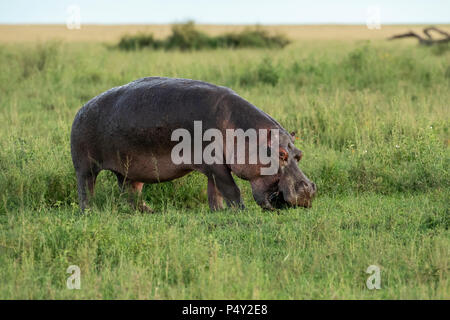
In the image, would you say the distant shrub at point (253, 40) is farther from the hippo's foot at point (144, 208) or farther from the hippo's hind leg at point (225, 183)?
the hippo's hind leg at point (225, 183)

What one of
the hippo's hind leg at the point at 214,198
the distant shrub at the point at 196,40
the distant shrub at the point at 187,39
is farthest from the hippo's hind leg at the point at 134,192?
the distant shrub at the point at 187,39

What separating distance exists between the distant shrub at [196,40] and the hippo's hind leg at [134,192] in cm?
1989

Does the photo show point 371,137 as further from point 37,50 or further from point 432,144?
point 37,50

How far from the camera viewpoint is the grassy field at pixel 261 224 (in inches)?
155

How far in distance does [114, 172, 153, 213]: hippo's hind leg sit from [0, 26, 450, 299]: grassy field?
6.5 inches

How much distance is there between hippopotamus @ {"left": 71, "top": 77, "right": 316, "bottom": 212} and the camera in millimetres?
5504

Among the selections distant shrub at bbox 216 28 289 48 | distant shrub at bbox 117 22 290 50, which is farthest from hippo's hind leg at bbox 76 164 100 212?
distant shrub at bbox 216 28 289 48

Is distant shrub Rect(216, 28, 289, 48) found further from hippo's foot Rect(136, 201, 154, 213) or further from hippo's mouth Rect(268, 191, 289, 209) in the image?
hippo's mouth Rect(268, 191, 289, 209)

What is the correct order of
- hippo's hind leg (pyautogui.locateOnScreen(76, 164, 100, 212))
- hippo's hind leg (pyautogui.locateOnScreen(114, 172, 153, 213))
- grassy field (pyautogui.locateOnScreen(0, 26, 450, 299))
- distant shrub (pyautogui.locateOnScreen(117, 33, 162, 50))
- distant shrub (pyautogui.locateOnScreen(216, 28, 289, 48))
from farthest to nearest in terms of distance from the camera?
distant shrub (pyautogui.locateOnScreen(216, 28, 289, 48)), distant shrub (pyautogui.locateOnScreen(117, 33, 162, 50)), hippo's hind leg (pyautogui.locateOnScreen(114, 172, 153, 213)), hippo's hind leg (pyautogui.locateOnScreen(76, 164, 100, 212)), grassy field (pyautogui.locateOnScreen(0, 26, 450, 299))

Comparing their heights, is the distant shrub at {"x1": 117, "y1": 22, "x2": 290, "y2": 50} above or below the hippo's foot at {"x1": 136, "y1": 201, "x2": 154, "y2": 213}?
above

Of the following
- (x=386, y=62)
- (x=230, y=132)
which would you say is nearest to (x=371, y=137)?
(x=230, y=132)

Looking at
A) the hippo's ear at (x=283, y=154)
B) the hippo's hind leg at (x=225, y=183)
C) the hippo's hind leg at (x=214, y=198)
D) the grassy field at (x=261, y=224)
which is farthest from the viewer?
the hippo's hind leg at (x=214, y=198)
